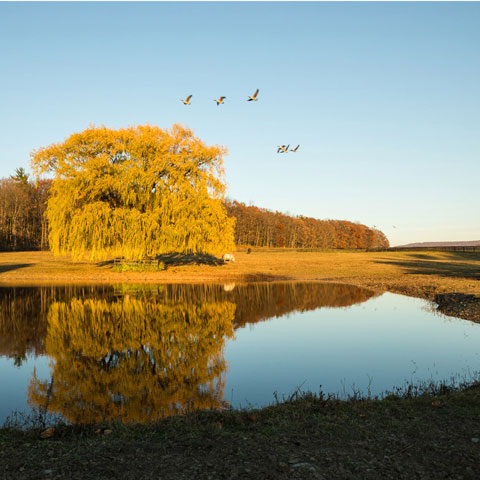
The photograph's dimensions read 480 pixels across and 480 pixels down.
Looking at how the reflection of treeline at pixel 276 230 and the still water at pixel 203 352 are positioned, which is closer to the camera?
the still water at pixel 203 352

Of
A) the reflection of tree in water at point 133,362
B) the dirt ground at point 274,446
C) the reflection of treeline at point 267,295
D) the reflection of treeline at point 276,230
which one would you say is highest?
the reflection of treeline at point 276,230

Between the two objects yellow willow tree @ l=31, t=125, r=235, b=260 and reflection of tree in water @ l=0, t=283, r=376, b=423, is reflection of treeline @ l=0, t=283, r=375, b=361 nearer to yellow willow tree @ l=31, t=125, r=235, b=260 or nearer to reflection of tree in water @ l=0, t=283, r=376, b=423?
reflection of tree in water @ l=0, t=283, r=376, b=423

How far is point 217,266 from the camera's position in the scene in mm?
47531

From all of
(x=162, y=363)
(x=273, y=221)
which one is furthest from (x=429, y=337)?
(x=273, y=221)

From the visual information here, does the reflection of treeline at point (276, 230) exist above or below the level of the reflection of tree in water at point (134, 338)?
above

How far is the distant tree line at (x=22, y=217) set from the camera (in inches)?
2953

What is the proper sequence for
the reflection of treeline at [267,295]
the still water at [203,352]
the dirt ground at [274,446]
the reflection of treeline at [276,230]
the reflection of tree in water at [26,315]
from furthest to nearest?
the reflection of treeline at [276,230], the reflection of treeline at [267,295], the reflection of tree in water at [26,315], the still water at [203,352], the dirt ground at [274,446]

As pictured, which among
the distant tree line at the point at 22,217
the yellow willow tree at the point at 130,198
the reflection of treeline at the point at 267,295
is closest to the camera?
the reflection of treeline at the point at 267,295

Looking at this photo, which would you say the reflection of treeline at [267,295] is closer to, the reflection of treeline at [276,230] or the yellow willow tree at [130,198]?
the yellow willow tree at [130,198]

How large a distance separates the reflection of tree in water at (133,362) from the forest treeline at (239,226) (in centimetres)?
2328

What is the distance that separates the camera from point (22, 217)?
7675 centimetres

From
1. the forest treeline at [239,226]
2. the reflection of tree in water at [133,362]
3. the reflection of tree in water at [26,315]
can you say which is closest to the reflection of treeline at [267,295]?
the reflection of tree in water at [133,362]

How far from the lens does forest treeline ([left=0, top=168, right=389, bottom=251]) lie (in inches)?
2987

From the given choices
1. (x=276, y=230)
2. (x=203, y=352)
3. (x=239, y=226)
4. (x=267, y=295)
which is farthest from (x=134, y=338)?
(x=276, y=230)
